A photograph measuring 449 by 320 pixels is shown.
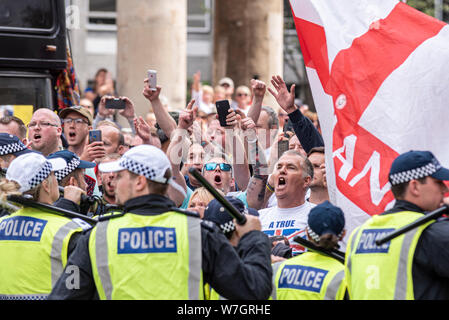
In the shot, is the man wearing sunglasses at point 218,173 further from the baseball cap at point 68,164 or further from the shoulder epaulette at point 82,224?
the shoulder epaulette at point 82,224

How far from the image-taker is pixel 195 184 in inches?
309

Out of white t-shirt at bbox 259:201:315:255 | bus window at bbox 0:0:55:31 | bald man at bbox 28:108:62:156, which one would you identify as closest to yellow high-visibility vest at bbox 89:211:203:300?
white t-shirt at bbox 259:201:315:255

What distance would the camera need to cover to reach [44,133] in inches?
317

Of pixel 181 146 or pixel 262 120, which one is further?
pixel 262 120

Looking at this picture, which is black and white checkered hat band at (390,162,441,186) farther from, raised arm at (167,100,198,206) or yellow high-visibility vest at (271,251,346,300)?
raised arm at (167,100,198,206)

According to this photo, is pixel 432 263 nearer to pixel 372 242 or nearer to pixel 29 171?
pixel 372 242

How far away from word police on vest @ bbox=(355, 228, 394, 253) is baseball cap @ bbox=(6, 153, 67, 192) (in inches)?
76.2

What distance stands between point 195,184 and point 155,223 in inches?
133

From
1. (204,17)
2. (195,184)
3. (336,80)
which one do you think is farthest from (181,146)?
(204,17)

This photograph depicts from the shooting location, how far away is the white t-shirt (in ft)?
21.7

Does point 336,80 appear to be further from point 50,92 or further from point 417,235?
point 50,92
